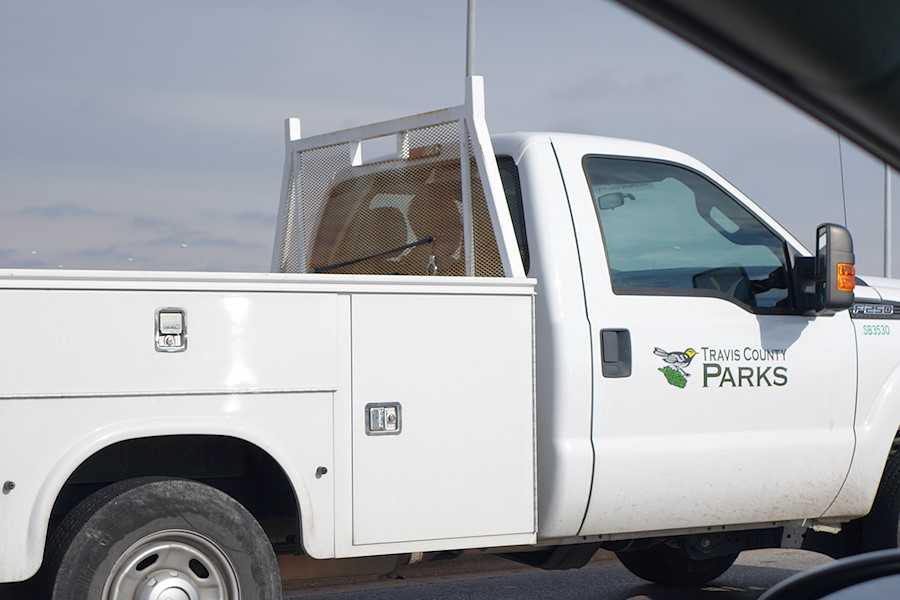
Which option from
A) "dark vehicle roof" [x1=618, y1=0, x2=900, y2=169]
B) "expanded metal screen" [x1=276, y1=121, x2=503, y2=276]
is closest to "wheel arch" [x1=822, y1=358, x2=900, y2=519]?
"expanded metal screen" [x1=276, y1=121, x2=503, y2=276]

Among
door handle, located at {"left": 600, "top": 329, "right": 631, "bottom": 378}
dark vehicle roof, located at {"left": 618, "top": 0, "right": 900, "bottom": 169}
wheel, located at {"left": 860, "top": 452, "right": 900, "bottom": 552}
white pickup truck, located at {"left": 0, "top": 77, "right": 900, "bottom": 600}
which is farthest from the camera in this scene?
wheel, located at {"left": 860, "top": 452, "right": 900, "bottom": 552}

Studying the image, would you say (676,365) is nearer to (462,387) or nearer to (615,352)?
(615,352)

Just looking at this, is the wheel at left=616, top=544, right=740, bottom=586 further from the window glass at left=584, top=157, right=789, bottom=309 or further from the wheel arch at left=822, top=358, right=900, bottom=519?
the window glass at left=584, top=157, right=789, bottom=309

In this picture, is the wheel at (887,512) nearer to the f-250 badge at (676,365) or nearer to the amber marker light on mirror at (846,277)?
the amber marker light on mirror at (846,277)

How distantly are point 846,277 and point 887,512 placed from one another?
1155 mm

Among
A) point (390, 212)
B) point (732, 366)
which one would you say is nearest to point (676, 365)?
point (732, 366)

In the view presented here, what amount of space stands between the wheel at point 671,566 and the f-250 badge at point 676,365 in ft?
A: 6.11

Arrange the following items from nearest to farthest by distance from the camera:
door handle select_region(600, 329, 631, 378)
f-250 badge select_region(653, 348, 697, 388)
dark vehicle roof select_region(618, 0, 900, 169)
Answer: dark vehicle roof select_region(618, 0, 900, 169) → door handle select_region(600, 329, 631, 378) → f-250 badge select_region(653, 348, 697, 388)

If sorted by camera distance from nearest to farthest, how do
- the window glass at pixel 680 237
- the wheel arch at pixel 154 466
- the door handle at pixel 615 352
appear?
the wheel arch at pixel 154 466 < the door handle at pixel 615 352 < the window glass at pixel 680 237

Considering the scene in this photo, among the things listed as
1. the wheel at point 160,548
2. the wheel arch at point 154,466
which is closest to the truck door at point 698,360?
the wheel arch at point 154,466

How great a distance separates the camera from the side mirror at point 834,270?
449 centimetres

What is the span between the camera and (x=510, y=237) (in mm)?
4188

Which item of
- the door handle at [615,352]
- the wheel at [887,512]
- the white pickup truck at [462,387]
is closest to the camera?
the white pickup truck at [462,387]

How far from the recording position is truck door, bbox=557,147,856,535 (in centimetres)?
416
